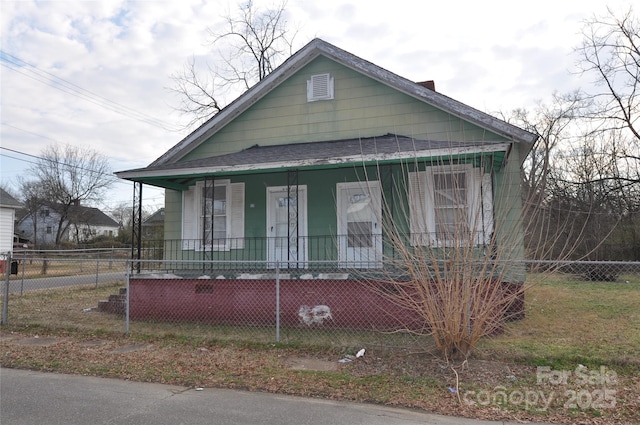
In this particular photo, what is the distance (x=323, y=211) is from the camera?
1004cm

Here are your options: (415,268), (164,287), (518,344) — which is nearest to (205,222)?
(164,287)

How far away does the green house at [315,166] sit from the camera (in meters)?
8.95

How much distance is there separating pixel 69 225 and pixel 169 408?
3956 cm

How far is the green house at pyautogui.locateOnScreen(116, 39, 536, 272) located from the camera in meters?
8.95

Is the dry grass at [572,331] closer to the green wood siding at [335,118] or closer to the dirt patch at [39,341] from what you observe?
the green wood siding at [335,118]

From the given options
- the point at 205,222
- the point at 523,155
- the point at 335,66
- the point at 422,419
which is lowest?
the point at 422,419

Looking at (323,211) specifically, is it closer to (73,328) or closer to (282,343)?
(282,343)

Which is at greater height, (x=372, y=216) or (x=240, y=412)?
(x=372, y=216)

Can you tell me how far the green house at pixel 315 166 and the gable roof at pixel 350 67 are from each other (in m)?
0.03

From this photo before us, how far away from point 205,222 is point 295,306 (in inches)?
152

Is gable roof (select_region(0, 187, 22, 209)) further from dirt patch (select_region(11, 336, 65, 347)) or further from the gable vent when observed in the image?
the gable vent

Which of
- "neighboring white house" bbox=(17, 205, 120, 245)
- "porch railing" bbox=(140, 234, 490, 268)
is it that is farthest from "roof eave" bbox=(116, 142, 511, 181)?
"neighboring white house" bbox=(17, 205, 120, 245)

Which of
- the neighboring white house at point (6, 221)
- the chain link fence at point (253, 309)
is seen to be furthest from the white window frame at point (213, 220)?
the neighboring white house at point (6, 221)

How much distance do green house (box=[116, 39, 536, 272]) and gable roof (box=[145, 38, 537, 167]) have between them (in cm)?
3
